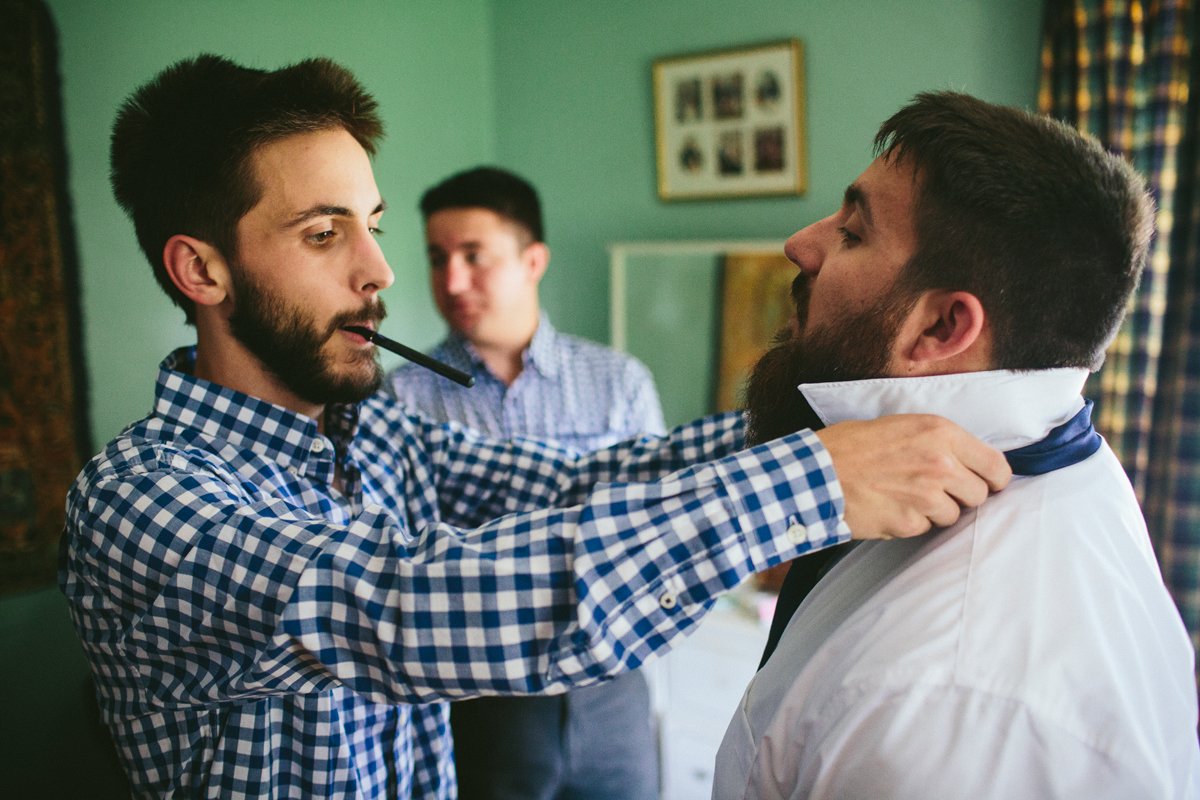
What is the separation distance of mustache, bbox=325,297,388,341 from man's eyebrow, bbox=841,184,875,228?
2.30 feet

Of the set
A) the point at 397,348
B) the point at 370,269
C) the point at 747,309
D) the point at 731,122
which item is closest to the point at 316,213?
the point at 370,269

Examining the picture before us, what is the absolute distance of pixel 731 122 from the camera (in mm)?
2502

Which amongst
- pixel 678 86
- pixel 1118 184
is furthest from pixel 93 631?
pixel 678 86

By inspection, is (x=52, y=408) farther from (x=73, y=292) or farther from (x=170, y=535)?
(x=170, y=535)

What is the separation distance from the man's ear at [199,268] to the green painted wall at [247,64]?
648 millimetres

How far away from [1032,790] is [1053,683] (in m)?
0.09

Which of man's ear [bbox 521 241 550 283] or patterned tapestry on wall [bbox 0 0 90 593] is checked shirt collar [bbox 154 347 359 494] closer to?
patterned tapestry on wall [bbox 0 0 90 593]

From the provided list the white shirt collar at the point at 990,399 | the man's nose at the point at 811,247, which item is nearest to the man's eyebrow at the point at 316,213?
the man's nose at the point at 811,247

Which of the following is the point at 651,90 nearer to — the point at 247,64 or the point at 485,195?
the point at 485,195

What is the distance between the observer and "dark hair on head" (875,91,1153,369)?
73 centimetres

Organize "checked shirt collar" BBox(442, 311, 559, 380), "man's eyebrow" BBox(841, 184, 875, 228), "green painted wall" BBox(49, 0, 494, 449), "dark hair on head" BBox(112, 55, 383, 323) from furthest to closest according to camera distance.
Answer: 1. "checked shirt collar" BBox(442, 311, 559, 380)
2. "green painted wall" BBox(49, 0, 494, 449)
3. "dark hair on head" BBox(112, 55, 383, 323)
4. "man's eyebrow" BBox(841, 184, 875, 228)

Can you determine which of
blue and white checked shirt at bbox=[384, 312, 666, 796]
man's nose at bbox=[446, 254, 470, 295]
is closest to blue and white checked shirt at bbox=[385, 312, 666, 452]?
blue and white checked shirt at bbox=[384, 312, 666, 796]

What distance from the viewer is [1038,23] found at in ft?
6.73

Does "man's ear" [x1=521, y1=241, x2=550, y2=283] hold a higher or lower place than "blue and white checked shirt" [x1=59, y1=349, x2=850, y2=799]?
higher
